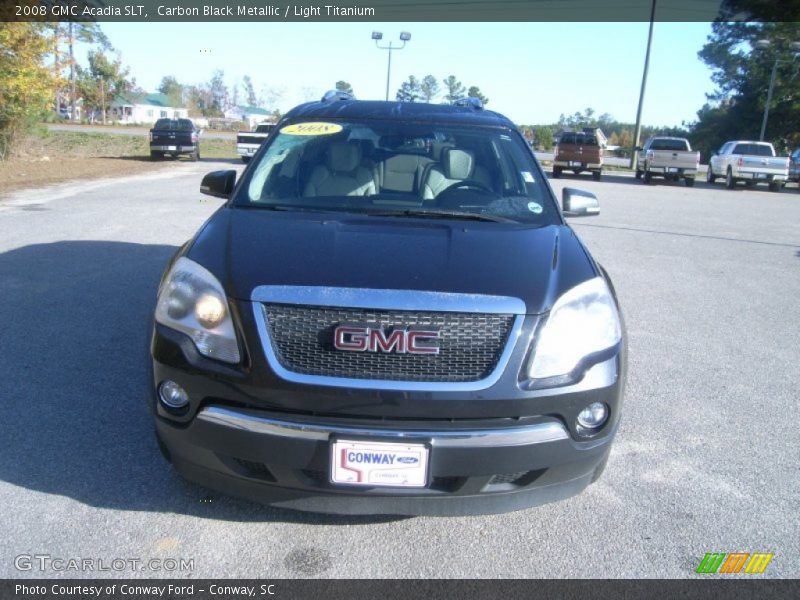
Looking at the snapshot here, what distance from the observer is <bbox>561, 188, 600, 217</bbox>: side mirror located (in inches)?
175

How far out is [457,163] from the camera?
14.0ft

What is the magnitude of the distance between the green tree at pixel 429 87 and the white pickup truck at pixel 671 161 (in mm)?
76386

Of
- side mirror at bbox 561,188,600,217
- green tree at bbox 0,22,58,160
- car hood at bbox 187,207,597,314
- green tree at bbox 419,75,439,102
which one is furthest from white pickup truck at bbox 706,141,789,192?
green tree at bbox 419,75,439,102

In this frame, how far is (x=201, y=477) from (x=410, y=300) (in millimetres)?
1076

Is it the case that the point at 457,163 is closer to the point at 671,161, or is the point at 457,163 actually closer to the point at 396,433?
the point at 396,433

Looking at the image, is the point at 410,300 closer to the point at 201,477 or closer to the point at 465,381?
the point at 465,381

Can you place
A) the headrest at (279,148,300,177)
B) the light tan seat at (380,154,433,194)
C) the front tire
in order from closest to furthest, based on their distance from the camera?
the headrest at (279,148,300,177), the light tan seat at (380,154,433,194), the front tire

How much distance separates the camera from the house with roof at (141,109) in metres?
98.8

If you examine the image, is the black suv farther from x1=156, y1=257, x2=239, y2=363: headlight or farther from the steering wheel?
the steering wheel

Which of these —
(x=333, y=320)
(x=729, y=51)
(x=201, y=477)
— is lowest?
(x=201, y=477)

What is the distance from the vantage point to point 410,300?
261 cm

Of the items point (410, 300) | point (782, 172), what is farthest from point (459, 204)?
point (782, 172)

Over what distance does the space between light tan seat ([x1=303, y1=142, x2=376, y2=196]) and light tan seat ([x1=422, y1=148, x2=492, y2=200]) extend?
35cm

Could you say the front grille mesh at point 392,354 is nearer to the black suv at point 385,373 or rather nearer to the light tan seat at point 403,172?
the black suv at point 385,373
